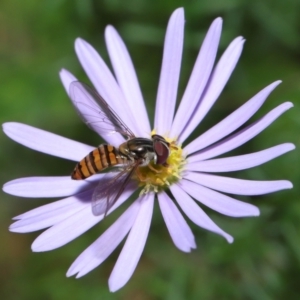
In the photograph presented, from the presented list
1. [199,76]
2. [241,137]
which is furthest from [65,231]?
[199,76]

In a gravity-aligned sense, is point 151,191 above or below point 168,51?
below

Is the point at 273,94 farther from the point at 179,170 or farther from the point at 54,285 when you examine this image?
the point at 54,285

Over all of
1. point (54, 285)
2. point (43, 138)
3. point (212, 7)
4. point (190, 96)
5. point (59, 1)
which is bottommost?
point (54, 285)

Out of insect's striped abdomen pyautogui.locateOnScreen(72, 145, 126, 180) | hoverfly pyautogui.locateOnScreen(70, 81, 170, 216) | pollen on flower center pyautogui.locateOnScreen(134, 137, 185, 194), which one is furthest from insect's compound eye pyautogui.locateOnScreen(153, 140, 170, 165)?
insect's striped abdomen pyautogui.locateOnScreen(72, 145, 126, 180)

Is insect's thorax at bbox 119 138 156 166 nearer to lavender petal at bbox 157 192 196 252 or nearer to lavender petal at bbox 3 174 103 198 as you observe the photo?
lavender petal at bbox 157 192 196 252

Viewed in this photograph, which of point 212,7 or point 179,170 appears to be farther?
point 212,7

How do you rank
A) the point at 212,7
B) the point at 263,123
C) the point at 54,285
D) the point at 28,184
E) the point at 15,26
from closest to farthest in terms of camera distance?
the point at 263,123, the point at 28,184, the point at 212,7, the point at 54,285, the point at 15,26

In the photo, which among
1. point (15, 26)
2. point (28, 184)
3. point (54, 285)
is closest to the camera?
point (28, 184)

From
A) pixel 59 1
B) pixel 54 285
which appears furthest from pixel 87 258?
pixel 59 1
